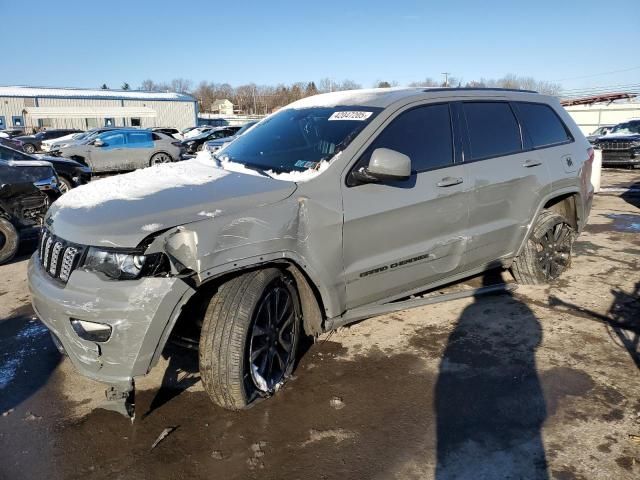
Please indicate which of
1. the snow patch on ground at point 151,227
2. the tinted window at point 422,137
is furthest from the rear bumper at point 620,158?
the snow patch on ground at point 151,227

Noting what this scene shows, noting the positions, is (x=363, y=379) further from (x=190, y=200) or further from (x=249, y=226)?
(x=190, y=200)

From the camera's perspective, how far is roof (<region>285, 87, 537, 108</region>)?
372 centimetres

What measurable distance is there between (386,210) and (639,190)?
35.4 ft

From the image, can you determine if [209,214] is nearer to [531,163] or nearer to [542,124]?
[531,163]

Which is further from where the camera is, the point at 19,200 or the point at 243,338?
the point at 19,200

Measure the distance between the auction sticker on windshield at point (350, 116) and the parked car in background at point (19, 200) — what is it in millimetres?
5087

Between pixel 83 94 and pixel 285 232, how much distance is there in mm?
52150

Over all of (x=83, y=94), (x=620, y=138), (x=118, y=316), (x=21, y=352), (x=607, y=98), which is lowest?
(x=21, y=352)

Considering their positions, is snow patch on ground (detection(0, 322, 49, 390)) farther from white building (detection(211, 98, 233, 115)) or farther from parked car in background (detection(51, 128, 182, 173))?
white building (detection(211, 98, 233, 115))

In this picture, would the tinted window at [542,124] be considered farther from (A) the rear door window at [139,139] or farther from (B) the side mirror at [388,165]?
(A) the rear door window at [139,139]

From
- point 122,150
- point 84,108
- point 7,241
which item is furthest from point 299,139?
point 84,108

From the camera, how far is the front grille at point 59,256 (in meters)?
2.69

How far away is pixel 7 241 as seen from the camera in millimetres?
6562

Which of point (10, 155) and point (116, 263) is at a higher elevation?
point (10, 155)
